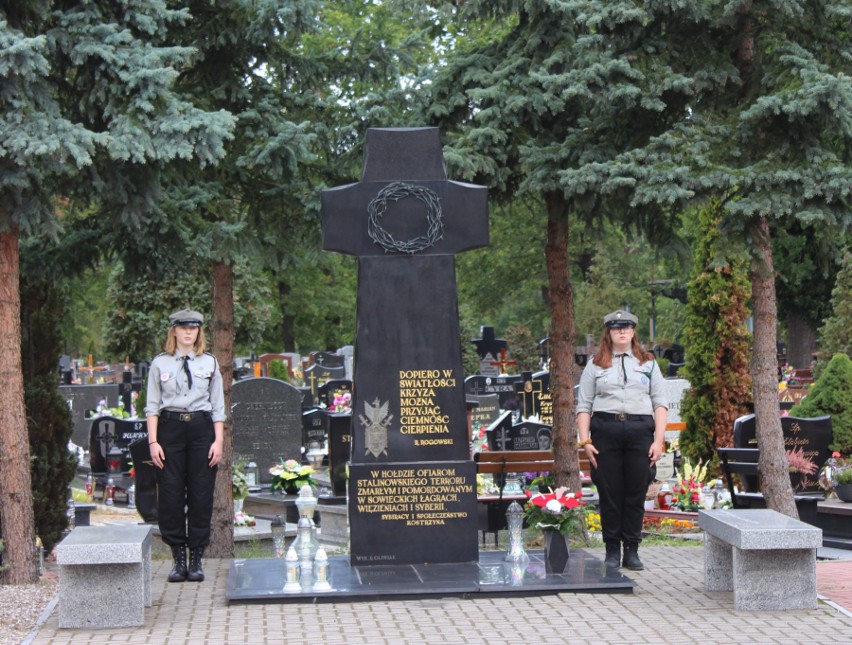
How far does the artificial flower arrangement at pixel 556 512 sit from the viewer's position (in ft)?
29.2

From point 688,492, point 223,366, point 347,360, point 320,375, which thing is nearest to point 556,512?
point 223,366

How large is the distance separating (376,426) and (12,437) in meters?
2.61

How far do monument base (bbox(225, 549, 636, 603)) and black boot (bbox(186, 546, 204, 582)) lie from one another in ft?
0.78

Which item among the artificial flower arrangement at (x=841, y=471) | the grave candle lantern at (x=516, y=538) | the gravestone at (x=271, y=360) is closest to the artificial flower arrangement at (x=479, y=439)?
the artificial flower arrangement at (x=841, y=471)

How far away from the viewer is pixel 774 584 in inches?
318

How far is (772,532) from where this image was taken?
7.81 metres

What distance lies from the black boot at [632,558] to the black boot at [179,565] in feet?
10.6

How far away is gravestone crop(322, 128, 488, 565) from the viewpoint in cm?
953

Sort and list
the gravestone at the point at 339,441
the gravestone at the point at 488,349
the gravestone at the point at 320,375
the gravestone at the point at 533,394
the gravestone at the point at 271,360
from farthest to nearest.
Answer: the gravestone at the point at 488,349 < the gravestone at the point at 271,360 < the gravestone at the point at 320,375 < the gravestone at the point at 533,394 < the gravestone at the point at 339,441

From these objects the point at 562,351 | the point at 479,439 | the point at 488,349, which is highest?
the point at 488,349

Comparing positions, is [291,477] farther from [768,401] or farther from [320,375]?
[320,375]

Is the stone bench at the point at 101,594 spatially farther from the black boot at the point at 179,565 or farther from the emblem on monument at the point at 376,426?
the emblem on monument at the point at 376,426

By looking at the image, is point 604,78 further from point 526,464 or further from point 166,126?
point 526,464

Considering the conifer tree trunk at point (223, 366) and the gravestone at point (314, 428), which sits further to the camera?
the gravestone at point (314, 428)
